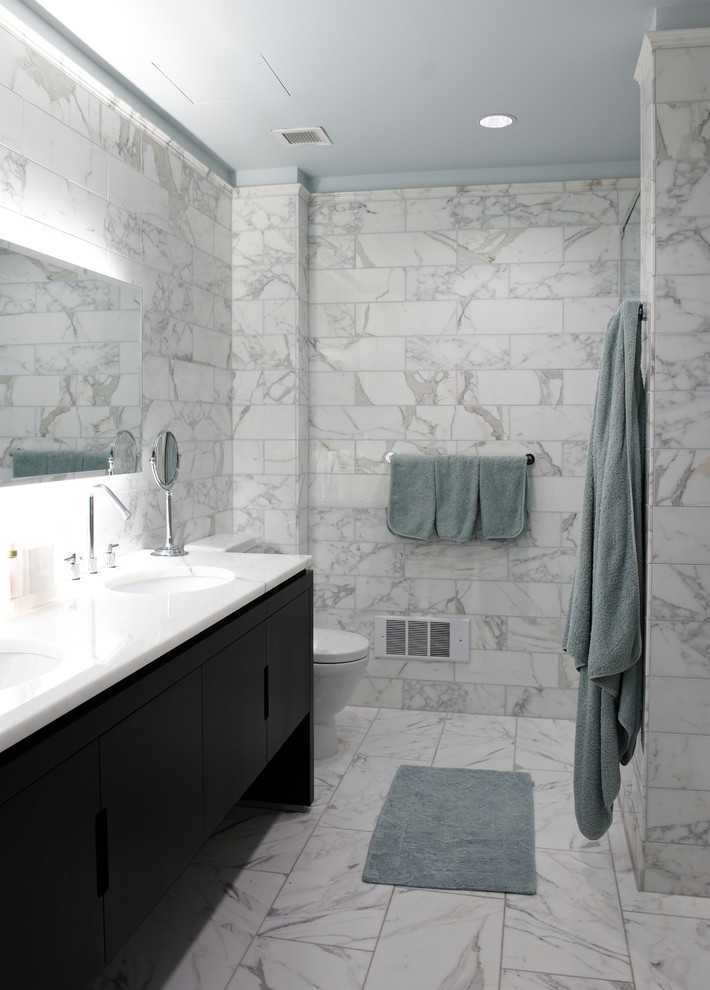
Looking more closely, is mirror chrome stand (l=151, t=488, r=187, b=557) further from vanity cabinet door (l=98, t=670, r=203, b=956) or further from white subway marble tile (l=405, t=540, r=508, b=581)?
white subway marble tile (l=405, t=540, r=508, b=581)

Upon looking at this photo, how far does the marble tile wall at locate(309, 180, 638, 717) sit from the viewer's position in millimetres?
3680

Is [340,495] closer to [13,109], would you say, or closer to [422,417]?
[422,417]

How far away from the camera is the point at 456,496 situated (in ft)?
12.3

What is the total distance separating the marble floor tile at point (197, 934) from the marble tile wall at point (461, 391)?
1.66 metres

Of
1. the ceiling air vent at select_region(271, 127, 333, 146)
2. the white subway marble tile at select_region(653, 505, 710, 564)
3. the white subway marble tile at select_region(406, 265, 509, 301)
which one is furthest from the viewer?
the white subway marble tile at select_region(406, 265, 509, 301)

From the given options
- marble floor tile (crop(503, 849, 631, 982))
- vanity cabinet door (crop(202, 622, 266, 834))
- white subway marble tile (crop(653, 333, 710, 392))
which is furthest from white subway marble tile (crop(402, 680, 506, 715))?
white subway marble tile (crop(653, 333, 710, 392))

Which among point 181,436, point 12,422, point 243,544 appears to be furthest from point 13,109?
point 243,544

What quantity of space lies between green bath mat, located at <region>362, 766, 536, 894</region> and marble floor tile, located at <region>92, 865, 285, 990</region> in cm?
35

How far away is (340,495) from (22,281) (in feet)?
6.56

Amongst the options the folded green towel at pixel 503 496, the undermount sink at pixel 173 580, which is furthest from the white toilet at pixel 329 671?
the folded green towel at pixel 503 496

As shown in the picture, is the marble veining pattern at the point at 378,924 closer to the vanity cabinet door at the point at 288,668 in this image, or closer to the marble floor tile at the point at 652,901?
the marble floor tile at the point at 652,901

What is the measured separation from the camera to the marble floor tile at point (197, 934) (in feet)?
6.38

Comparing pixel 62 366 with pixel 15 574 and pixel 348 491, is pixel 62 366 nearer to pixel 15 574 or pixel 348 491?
pixel 15 574

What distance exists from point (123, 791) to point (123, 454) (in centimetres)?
145
